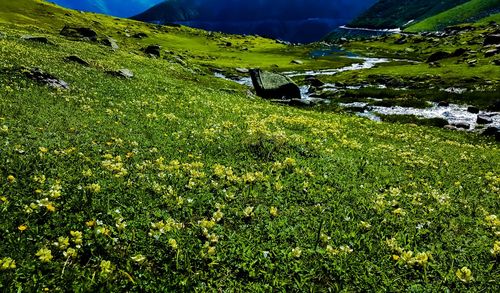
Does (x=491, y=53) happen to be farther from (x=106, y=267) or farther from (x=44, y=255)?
(x=44, y=255)

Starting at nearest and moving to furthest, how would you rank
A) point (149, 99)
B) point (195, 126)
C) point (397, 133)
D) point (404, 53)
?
point (195, 126)
point (149, 99)
point (397, 133)
point (404, 53)

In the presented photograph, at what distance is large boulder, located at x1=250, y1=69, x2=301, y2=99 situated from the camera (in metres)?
58.0

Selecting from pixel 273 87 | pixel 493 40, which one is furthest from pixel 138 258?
pixel 493 40

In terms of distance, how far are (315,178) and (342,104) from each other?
150ft

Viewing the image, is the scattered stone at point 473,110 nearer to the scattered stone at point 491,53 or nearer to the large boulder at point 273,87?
the large boulder at point 273,87

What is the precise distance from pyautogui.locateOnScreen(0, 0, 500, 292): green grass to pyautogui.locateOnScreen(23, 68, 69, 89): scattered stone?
3261 millimetres

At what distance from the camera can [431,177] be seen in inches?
696

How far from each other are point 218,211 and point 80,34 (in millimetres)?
75867

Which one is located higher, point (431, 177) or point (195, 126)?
point (195, 126)

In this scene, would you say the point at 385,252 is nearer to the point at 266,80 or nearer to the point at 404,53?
the point at 266,80

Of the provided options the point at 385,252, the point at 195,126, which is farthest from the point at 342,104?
the point at 385,252

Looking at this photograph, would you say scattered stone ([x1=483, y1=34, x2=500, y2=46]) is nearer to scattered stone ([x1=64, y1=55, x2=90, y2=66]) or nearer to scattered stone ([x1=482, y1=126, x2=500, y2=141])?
scattered stone ([x1=482, y1=126, x2=500, y2=141])

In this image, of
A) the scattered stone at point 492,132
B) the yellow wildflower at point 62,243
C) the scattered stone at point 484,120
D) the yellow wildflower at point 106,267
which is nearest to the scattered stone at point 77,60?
the yellow wildflower at point 62,243

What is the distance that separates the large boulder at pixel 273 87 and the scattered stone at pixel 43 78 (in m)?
36.4
